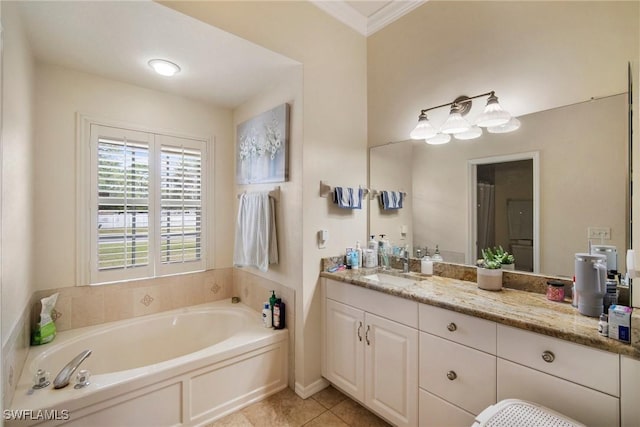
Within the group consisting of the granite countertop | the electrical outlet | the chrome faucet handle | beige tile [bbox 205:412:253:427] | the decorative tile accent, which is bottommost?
beige tile [bbox 205:412:253:427]

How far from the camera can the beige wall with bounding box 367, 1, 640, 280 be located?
4.77ft

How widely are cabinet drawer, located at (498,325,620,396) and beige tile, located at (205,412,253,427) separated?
1.62m

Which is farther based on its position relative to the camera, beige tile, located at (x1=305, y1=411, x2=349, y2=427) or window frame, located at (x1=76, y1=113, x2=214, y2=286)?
window frame, located at (x1=76, y1=113, x2=214, y2=286)

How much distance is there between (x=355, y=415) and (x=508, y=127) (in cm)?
213

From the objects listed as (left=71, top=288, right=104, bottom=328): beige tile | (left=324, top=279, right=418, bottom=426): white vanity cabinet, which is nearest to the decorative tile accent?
(left=71, top=288, right=104, bottom=328): beige tile

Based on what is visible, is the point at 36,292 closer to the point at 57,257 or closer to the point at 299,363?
the point at 57,257

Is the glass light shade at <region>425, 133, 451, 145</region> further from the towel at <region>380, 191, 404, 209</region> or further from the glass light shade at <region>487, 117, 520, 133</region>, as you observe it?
the towel at <region>380, 191, 404, 209</region>

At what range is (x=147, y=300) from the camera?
2473 millimetres

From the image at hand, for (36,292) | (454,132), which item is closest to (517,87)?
(454,132)

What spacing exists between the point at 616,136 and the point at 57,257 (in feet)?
11.8

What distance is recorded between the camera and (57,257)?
2.09 metres

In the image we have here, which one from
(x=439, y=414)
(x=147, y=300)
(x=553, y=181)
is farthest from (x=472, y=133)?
(x=147, y=300)

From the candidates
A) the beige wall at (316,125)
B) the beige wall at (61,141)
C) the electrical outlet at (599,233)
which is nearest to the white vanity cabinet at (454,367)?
the electrical outlet at (599,233)

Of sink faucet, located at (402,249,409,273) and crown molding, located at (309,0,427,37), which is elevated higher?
crown molding, located at (309,0,427,37)
